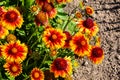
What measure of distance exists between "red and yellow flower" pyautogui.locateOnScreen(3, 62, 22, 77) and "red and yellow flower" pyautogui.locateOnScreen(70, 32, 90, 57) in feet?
1.59

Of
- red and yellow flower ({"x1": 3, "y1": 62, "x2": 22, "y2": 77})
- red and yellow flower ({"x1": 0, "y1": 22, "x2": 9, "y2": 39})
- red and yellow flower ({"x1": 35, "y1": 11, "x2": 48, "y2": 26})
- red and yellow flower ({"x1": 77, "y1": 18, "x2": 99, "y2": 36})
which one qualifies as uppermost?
red and yellow flower ({"x1": 35, "y1": 11, "x2": 48, "y2": 26})

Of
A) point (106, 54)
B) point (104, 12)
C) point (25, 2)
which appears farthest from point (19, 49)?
point (104, 12)

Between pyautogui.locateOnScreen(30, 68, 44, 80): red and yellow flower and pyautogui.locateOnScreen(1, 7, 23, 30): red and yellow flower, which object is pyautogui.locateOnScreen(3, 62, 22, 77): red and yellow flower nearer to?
pyautogui.locateOnScreen(30, 68, 44, 80): red and yellow flower

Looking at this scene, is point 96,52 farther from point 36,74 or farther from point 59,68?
point 36,74

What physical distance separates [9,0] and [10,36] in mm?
959

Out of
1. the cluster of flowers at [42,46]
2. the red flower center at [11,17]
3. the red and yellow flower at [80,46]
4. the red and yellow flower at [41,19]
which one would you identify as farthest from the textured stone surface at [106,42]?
the red flower center at [11,17]

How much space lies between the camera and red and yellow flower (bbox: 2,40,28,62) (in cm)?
306

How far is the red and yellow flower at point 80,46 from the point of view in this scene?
10.4 ft

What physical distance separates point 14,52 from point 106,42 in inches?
63.3

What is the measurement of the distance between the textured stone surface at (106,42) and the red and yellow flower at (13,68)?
41.2 inches

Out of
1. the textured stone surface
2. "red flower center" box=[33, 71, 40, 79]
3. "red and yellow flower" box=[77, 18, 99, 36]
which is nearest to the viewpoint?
"red flower center" box=[33, 71, 40, 79]

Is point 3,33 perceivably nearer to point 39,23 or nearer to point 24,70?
point 39,23

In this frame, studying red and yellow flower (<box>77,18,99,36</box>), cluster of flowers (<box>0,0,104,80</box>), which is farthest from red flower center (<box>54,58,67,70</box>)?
red and yellow flower (<box>77,18,99,36</box>)

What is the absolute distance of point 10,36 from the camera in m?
3.25
